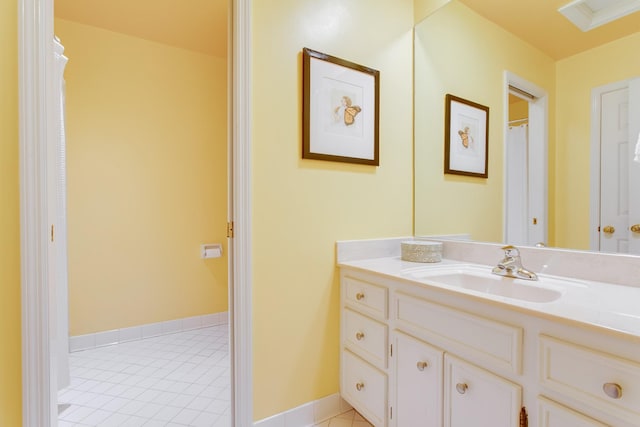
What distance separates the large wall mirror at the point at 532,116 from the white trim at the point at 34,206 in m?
1.72

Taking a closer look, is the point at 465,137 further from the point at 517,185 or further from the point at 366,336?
the point at 366,336

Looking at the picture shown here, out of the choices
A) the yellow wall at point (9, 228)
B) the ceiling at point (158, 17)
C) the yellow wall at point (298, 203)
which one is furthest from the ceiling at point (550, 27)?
the yellow wall at point (9, 228)

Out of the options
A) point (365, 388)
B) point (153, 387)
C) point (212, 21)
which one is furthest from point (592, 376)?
point (212, 21)

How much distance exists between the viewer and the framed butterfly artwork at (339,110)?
4.59 ft

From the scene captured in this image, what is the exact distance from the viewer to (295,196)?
1.39 metres

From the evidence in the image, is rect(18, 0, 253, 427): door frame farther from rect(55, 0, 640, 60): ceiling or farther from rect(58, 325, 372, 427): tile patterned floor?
rect(55, 0, 640, 60): ceiling

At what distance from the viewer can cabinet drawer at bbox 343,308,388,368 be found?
4.08 ft

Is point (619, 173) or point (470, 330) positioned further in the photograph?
point (619, 173)

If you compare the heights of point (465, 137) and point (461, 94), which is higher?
point (461, 94)

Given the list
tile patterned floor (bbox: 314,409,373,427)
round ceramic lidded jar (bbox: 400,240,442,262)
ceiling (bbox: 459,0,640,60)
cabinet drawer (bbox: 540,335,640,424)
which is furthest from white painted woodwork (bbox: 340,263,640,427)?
ceiling (bbox: 459,0,640,60)

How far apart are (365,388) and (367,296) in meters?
0.42

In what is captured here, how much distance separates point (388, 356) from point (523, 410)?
1.67ft

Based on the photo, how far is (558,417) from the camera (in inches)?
28.4

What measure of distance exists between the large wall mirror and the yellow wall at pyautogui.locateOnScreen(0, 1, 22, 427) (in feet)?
5.88
